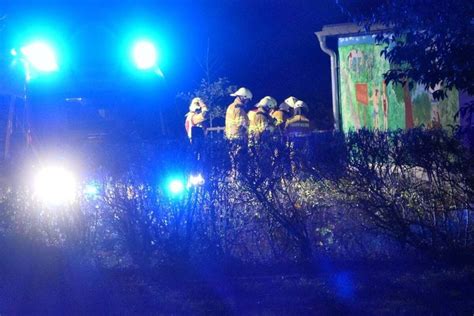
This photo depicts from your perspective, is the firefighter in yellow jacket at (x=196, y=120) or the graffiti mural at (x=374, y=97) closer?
the graffiti mural at (x=374, y=97)

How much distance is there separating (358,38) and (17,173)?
7835 mm

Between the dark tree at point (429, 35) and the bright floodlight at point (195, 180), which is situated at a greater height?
the dark tree at point (429, 35)

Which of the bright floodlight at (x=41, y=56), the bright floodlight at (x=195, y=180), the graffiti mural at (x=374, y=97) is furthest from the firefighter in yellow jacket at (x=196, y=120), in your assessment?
the bright floodlight at (x=195, y=180)

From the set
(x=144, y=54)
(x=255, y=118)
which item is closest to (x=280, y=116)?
(x=255, y=118)

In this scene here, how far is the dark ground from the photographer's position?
5.55m

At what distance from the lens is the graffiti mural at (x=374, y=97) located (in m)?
11.1

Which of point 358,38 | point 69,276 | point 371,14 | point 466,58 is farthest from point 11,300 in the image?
point 358,38

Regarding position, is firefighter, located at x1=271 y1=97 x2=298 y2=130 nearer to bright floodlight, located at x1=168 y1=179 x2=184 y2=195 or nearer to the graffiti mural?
the graffiti mural

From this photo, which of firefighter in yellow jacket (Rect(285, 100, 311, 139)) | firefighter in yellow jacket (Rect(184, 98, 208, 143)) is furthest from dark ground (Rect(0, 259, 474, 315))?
firefighter in yellow jacket (Rect(184, 98, 208, 143))

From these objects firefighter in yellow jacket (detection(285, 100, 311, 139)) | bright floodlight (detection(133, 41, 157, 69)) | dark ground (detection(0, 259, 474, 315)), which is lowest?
dark ground (detection(0, 259, 474, 315))

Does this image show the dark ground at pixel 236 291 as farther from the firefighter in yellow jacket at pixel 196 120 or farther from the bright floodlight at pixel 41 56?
the firefighter in yellow jacket at pixel 196 120

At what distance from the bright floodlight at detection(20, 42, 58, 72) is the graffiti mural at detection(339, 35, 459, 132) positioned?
4.70 meters

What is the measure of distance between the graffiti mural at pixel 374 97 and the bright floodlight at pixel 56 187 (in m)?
5.62

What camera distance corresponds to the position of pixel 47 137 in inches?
417
